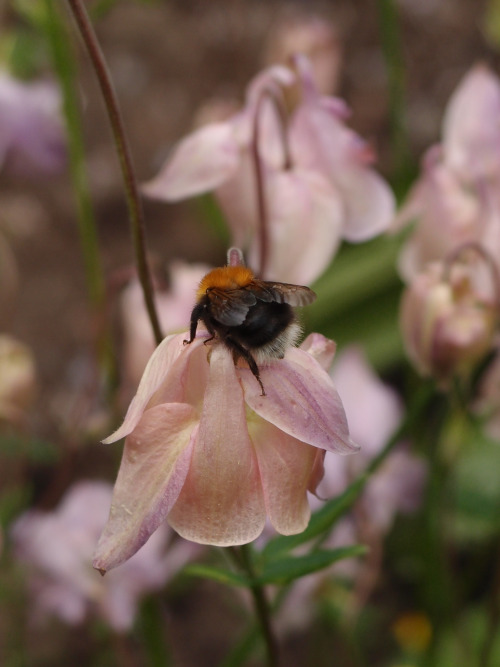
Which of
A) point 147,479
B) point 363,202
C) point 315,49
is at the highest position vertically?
point 147,479

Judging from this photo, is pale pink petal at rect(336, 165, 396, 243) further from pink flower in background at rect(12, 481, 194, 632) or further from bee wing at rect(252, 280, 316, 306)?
pink flower in background at rect(12, 481, 194, 632)

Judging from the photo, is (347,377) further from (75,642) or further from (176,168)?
(75,642)

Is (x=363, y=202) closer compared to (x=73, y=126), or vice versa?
(x=363, y=202)

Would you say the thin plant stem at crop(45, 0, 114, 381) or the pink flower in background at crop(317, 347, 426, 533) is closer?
the thin plant stem at crop(45, 0, 114, 381)

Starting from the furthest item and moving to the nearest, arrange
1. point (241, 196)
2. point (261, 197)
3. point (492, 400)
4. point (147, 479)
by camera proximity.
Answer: point (492, 400), point (241, 196), point (261, 197), point (147, 479)

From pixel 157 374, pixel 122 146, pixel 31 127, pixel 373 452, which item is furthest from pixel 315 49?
pixel 157 374

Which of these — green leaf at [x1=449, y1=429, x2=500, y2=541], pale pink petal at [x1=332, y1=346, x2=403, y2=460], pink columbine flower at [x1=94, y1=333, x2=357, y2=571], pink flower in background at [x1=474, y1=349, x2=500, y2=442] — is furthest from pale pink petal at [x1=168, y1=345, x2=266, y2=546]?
green leaf at [x1=449, y1=429, x2=500, y2=541]

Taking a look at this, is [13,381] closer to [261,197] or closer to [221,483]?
[261,197]

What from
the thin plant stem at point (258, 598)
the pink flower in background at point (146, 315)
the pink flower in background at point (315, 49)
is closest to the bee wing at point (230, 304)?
the thin plant stem at point (258, 598)
